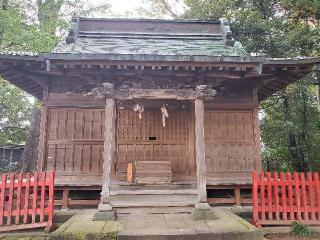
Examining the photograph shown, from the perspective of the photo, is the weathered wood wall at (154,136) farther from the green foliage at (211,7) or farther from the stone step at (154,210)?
the green foliage at (211,7)

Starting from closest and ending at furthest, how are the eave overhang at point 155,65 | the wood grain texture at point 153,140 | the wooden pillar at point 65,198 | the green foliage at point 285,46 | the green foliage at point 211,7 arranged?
the eave overhang at point 155,65, the wooden pillar at point 65,198, the wood grain texture at point 153,140, the green foliage at point 285,46, the green foliage at point 211,7

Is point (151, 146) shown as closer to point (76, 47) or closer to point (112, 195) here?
point (112, 195)

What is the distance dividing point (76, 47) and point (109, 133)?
400 centimetres

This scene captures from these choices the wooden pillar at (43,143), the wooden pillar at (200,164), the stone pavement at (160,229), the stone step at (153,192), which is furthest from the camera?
the wooden pillar at (43,143)

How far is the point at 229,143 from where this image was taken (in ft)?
31.1

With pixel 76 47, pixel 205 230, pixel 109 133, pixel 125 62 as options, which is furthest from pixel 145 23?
pixel 205 230

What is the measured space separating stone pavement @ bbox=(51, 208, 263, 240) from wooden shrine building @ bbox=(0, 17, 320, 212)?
1.33 meters

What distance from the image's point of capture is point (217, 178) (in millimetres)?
9180

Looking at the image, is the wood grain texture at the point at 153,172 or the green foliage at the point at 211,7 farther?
the green foliage at the point at 211,7

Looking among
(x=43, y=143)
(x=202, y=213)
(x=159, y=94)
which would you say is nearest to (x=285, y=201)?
(x=202, y=213)

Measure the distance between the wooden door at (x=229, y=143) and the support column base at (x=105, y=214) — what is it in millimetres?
3877

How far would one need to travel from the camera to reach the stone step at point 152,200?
7.46m

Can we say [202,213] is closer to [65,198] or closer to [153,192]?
[153,192]

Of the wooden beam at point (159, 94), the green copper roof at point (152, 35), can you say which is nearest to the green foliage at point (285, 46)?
the green copper roof at point (152, 35)
